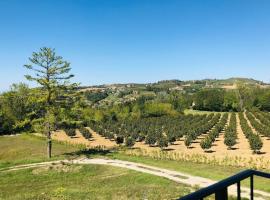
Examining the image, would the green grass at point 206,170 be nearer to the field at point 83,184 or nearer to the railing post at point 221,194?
the field at point 83,184

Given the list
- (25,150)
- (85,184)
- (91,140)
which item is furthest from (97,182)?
(91,140)

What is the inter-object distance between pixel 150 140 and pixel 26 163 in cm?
2475

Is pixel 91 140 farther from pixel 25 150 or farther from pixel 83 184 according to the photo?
pixel 83 184

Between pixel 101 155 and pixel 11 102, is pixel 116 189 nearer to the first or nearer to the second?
pixel 101 155

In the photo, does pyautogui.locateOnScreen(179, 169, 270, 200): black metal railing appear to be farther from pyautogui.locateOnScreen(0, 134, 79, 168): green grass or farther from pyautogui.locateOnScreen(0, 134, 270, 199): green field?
pyautogui.locateOnScreen(0, 134, 79, 168): green grass

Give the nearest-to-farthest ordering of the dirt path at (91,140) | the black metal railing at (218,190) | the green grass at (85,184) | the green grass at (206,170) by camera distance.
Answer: the black metal railing at (218,190) < the green grass at (85,184) < the green grass at (206,170) < the dirt path at (91,140)

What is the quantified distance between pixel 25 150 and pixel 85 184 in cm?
2913

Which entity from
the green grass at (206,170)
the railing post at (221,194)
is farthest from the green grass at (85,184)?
the railing post at (221,194)

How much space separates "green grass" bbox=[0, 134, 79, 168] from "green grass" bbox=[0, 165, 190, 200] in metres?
6.16

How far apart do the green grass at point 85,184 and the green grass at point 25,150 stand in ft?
20.2

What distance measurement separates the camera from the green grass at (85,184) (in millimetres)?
21281

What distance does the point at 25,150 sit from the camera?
2024 inches

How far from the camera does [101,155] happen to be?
1481 inches

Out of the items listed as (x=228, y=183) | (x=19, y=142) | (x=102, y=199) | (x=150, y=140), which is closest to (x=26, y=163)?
(x=102, y=199)
